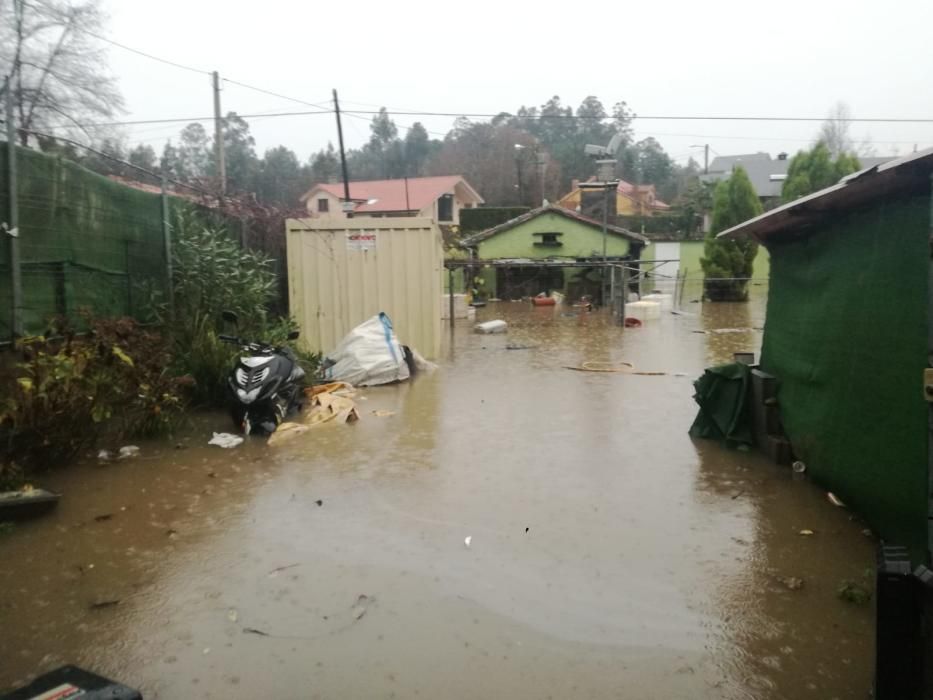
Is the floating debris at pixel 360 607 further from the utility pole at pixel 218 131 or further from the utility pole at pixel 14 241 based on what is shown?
the utility pole at pixel 218 131

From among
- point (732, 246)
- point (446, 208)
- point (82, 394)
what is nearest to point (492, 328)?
point (732, 246)

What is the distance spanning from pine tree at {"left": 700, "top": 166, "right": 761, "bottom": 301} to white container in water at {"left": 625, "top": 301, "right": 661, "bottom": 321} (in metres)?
7.27

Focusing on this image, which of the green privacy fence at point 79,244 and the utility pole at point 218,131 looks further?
the utility pole at point 218,131

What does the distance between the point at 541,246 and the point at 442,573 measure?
28770 millimetres

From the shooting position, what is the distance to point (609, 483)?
5.23m

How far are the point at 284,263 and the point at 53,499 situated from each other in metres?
7.57

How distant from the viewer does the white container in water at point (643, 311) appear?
66.2 feet

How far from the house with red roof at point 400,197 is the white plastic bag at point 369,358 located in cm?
2855

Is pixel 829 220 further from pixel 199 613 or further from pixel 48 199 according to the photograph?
pixel 48 199

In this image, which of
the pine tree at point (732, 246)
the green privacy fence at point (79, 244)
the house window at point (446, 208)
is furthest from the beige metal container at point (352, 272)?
the house window at point (446, 208)

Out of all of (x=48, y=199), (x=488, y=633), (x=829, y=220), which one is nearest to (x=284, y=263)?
(x=48, y=199)

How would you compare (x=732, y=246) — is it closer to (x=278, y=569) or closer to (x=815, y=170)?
(x=815, y=170)

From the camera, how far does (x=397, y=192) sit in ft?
134

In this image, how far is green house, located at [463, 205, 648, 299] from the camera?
30.8 meters
